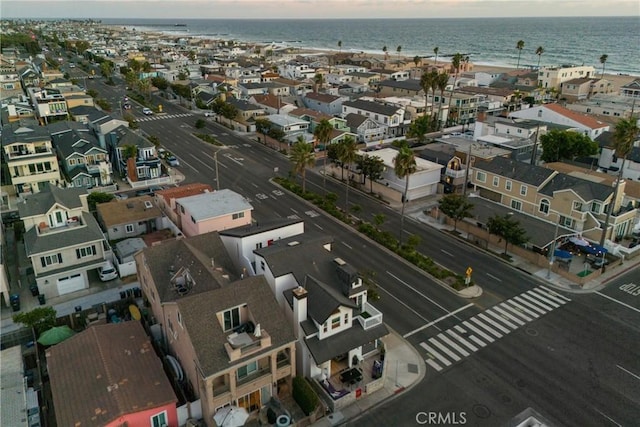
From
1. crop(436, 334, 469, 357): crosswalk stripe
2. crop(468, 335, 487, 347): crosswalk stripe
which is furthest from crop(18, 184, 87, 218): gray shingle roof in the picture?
crop(468, 335, 487, 347): crosswalk stripe

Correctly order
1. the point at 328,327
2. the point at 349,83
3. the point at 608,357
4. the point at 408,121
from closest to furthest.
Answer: the point at 328,327
the point at 608,357
the point at 408,121
the point at 349,83

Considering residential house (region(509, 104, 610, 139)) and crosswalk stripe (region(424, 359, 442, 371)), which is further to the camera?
residential house (region(509, 104, 610, 139))

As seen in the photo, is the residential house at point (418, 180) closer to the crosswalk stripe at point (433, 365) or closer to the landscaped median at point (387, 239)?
the landscaped median at point (387, 239)

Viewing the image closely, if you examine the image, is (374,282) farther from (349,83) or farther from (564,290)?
(349,83)

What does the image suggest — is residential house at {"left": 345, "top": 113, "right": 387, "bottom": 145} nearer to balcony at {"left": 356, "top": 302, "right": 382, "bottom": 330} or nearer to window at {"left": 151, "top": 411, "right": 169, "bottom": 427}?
balcony at {"left": 356, "top": 302, "right": 382, "bottom": 330}

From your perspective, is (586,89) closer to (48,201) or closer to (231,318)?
(231,318)

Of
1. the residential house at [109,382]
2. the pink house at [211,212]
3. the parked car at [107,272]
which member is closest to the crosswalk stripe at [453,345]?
the residential house at [109,382]

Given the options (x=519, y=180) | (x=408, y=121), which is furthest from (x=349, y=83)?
(x=519, y=180)
